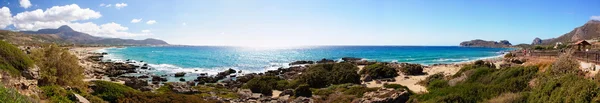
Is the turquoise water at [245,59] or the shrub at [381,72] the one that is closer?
the shrub at [381,72]

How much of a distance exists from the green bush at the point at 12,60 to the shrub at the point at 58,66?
79cm

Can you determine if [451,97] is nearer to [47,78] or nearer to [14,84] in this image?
[14,84]

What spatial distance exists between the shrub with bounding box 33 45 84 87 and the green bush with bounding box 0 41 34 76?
0.79 meters

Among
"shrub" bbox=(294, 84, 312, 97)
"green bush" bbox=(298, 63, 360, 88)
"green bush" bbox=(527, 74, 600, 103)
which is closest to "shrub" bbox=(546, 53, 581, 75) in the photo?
"green bush" bbox=(527, 74, 600, 103)

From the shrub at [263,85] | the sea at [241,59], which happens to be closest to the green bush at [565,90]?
the shrub at [263,85]

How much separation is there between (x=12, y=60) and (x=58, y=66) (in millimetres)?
2680

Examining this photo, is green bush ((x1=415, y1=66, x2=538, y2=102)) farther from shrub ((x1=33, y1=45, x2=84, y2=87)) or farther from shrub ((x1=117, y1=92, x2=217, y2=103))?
shrub ((x1=33, y1=45, x2=84, y2=87))

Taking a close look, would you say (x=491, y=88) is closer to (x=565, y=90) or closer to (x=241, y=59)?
(x=565, y=90)

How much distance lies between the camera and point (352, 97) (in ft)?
74.4

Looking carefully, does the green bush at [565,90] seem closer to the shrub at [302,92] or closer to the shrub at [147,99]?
the shrub at [302,92]

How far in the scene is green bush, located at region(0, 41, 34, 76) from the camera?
1477cm

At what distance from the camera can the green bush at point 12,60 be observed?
→ 48.5ft

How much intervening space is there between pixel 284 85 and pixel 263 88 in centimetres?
291

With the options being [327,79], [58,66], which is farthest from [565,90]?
[58,66]
